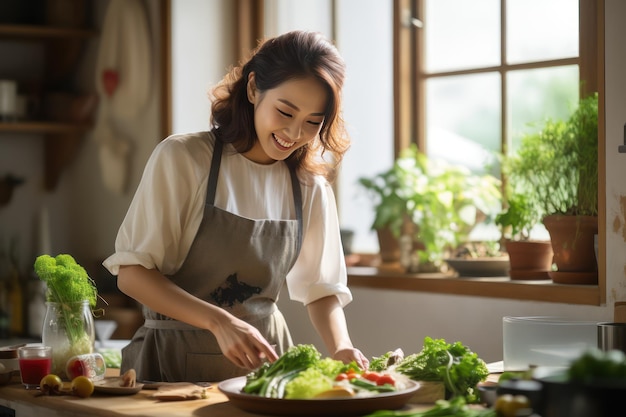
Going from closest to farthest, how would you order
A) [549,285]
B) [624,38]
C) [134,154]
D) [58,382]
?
1. [58,382]
2. [624,38]
3. [549,285]
4. [134,154]

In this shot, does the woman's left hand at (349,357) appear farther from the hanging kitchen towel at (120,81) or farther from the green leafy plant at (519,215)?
the hanging kitchen towel at (120,81)

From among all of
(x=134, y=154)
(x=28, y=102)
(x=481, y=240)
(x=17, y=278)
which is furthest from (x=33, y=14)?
(x=481, y=240)

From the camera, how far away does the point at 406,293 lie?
3.57 metres

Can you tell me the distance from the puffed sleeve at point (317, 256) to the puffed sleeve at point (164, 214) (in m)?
0.35

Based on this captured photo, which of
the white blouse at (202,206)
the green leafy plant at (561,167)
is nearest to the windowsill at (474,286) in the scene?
the green leafy plant at (561,167)

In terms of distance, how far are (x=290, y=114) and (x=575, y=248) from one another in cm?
111

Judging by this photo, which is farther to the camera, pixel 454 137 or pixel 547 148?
pixel 454 137

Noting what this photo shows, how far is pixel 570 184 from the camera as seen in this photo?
123 inches

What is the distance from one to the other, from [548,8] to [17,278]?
2.66m

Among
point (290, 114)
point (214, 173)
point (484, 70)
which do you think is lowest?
point (214, 173)

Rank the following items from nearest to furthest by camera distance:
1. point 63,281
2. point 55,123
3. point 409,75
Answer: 1. point 63,281
2. point 409,75
3. point 55,123

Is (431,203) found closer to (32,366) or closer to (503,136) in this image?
(503,136)

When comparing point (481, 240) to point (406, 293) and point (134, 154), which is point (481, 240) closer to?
point (406, 293)

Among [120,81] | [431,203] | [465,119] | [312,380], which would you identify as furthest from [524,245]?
[120,81]
